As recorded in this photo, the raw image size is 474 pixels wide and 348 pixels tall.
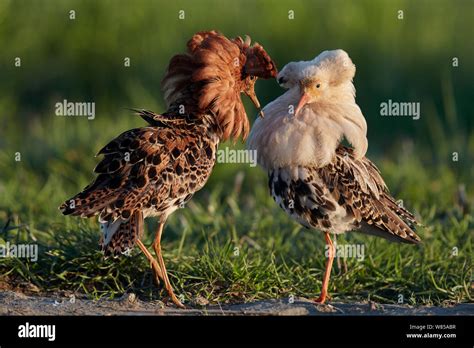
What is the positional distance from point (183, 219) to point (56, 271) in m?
1.82

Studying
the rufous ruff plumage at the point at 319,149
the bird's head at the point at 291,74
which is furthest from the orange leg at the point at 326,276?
the bird's head at the point at 291,74

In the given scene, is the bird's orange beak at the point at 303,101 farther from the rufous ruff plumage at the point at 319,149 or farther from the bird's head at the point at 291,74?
the bird's head at the point at 291,74

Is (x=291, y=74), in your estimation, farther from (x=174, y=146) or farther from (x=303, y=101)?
(x=174, y=146)

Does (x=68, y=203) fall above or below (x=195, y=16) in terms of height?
below

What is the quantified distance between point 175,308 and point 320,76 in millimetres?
1771

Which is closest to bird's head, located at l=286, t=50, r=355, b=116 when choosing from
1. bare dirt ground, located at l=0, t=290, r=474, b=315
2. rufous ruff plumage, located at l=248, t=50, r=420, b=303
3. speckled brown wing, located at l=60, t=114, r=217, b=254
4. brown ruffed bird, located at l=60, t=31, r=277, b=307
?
rufous ruff plumage, located at l=248, t=50, r=420, b=303

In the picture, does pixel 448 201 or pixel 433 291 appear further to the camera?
pixel 448 201

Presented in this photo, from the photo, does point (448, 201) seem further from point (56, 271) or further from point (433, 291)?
point (56, 271)

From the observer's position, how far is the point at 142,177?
671 cm

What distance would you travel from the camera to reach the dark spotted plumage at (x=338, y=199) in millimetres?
6926

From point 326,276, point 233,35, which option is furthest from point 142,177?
point 233,35

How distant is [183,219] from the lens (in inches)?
354

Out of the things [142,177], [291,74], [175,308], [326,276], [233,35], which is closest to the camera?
[142,177]

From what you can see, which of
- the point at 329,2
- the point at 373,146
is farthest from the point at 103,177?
the point at 329,2
